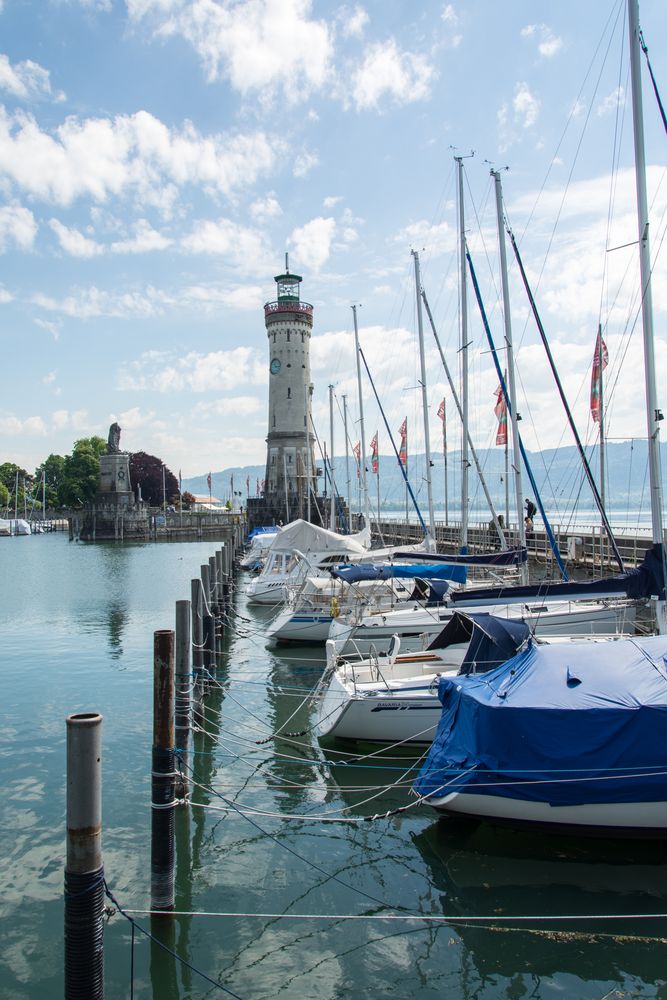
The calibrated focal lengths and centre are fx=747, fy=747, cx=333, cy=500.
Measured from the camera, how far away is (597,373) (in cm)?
3244

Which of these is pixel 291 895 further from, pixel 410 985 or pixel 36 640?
pixel 36 640

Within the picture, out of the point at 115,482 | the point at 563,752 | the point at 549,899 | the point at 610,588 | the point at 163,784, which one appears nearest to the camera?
the point at 163,784

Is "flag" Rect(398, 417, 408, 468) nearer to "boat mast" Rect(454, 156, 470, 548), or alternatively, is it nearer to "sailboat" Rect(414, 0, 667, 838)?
"boat mast" Rect(454, 156, 470, 548)

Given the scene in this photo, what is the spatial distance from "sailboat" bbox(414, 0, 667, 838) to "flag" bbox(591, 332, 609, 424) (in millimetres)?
22657

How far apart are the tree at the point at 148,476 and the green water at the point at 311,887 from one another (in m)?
122

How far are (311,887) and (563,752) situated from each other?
13.2 ft

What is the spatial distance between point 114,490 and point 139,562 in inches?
1719

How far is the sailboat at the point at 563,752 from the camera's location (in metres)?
10.5

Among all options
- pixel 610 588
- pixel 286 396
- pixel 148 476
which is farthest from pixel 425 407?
pixel 148 476

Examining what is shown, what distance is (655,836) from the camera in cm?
1077

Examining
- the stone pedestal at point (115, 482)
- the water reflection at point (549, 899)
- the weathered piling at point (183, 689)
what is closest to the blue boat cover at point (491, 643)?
the water reflection at point (549, 899)

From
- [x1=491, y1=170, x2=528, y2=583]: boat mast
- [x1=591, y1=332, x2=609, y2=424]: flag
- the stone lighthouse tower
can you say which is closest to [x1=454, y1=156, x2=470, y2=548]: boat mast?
[x1=491, y1=170, x2=528, y2=583]: boat mast

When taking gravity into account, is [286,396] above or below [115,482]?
above

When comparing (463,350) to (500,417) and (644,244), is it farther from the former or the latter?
(644,244)
